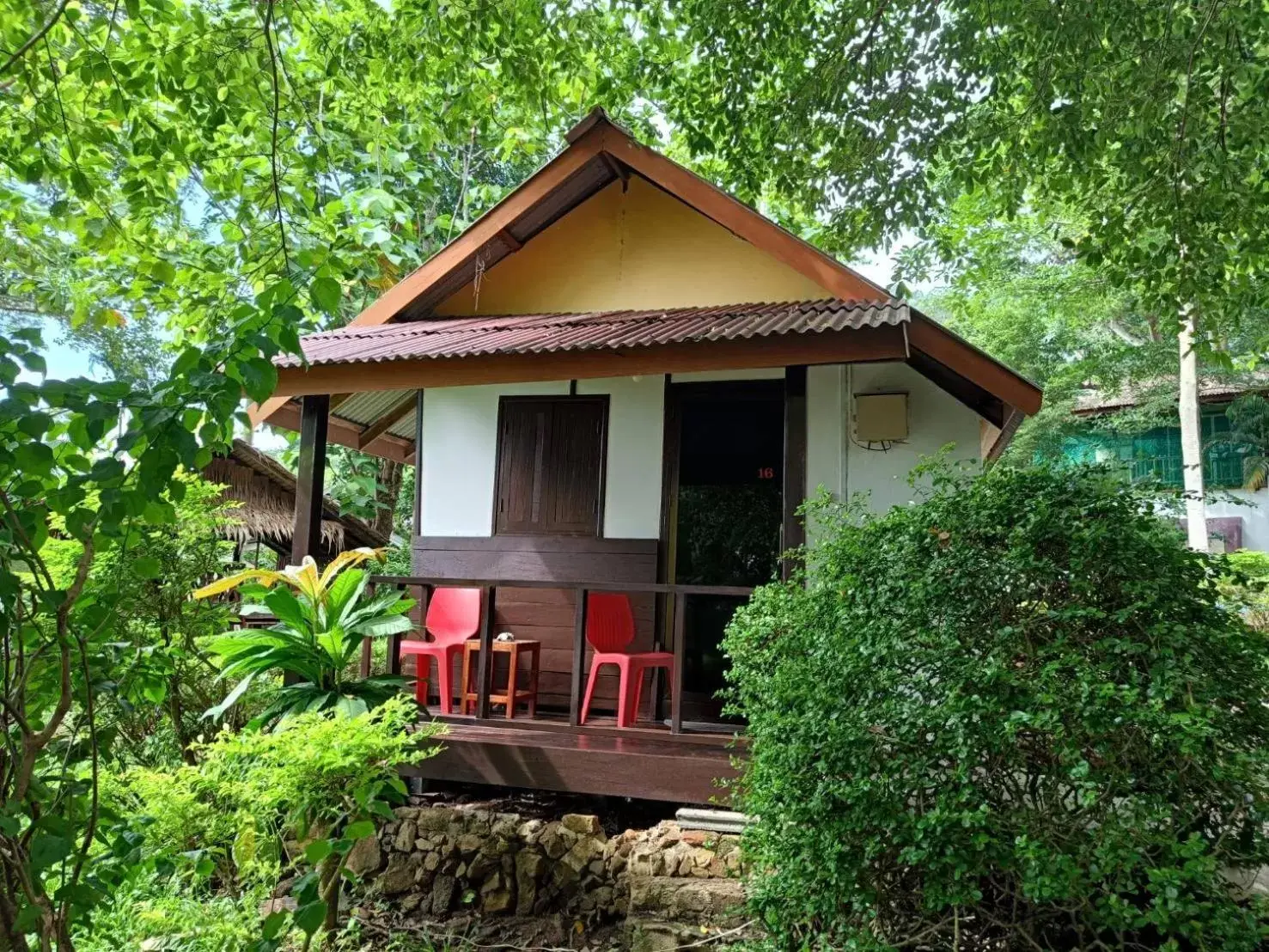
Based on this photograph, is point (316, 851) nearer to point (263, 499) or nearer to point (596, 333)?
point (596, 333)

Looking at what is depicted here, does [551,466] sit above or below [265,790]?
above

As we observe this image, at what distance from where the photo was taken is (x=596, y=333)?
6.12m

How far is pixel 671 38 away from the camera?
7.18 m

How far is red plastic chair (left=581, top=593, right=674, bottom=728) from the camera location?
6.04 m

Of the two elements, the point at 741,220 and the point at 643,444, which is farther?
the point at 643,444

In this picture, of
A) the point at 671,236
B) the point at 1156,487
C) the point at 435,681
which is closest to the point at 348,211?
the point at 671,236

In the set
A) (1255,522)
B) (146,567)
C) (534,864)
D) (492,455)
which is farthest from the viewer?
(1255,522)

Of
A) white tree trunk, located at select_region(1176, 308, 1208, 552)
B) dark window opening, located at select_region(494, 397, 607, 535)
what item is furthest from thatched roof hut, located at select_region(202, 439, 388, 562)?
white tree trunk, located at select_region(1176, 308, 1208, 552)

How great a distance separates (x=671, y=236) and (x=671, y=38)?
1582mm

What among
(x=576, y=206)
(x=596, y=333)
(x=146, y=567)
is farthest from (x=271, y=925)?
(x=576, y=206)

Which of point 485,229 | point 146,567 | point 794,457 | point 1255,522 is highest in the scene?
point 485,229

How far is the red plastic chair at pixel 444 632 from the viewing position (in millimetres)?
6480

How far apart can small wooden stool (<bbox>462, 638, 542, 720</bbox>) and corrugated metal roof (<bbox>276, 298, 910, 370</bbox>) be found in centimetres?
225

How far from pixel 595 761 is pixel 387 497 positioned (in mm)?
11907
